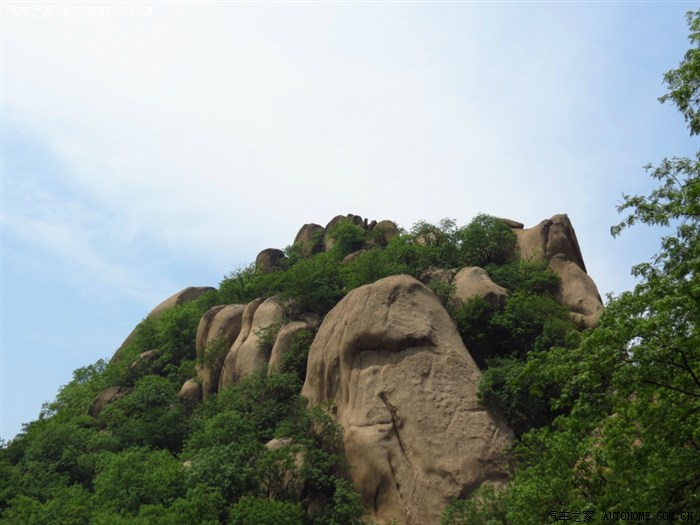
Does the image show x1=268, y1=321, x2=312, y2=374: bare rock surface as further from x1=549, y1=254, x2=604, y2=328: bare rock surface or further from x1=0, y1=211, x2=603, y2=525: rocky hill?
x1=549, y1=254, x2=604, y2=328: bare rock surface

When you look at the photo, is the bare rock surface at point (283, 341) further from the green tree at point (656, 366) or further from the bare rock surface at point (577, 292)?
the green tree at point (656, 366)

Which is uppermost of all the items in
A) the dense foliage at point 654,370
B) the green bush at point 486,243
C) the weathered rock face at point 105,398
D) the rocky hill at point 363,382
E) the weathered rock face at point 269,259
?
the weathered rock face at point 269,259

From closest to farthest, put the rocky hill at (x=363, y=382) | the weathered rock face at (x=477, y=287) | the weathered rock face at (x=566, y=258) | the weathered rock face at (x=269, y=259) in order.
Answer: the rocky hill at (x=363, y=382) → the weathered rock face at (x=477, y=287) → the weathered rock face at (x=566, y=258) → the weathered rock face at (x=269, y=259)

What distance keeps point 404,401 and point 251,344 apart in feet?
36.9

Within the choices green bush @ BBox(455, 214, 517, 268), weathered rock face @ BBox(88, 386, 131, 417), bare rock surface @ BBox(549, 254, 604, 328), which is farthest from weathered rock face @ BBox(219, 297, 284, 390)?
bare rock surface @ BBox(549, 254, 604, 328)

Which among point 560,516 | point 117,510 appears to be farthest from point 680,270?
point 117,510

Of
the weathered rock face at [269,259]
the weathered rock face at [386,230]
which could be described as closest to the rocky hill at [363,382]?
the weathered rock face at [386,230]

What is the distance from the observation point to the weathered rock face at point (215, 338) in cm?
3653

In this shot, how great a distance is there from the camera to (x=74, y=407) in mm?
44031

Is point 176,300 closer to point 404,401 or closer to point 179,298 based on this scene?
point 179,298

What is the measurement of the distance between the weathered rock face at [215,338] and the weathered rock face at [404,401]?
8.50 metres

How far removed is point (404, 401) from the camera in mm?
25250

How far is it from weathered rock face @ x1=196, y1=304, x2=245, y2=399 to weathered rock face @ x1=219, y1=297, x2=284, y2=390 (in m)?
0.85

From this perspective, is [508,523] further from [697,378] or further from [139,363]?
[139,363]
